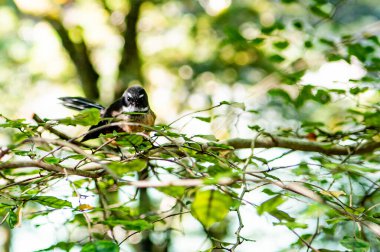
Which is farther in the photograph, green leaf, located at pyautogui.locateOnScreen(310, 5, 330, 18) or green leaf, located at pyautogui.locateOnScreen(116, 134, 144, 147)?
green leaf, located at pyautogui.locateOnScreen(310, 5, 330, 18)

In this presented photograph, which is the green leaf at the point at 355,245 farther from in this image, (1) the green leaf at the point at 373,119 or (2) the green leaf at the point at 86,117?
(1) the green leaf at the point at 373,119

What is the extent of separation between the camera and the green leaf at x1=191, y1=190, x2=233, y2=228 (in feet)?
3.28

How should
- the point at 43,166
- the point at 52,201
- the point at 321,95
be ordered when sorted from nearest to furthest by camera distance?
the point at 43,166, the point at 52,201, the point at 321,95

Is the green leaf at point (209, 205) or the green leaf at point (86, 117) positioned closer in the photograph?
the green leaf at point (209, 205)

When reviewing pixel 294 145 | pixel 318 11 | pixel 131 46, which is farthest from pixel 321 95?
pixel 131 46

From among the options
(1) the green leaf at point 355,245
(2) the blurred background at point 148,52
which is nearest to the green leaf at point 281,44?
(1) the green leaf at point 355,245

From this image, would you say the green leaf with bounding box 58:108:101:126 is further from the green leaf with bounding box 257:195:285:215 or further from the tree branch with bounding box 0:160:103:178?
the green leaf with bounding box 257:195:285:215

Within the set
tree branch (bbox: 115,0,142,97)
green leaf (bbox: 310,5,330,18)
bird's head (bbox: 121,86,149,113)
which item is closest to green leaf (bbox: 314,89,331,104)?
green leaf (bbox: 310,5,330,18)

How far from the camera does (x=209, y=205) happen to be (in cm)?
102

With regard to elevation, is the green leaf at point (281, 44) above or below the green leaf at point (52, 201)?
above

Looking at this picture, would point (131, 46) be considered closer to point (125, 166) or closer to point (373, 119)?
point (373, 119)

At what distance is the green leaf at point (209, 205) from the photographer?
1001 millimetres

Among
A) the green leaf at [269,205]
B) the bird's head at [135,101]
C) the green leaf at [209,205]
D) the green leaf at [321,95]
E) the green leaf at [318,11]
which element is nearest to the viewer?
the green leaf at [209,205]

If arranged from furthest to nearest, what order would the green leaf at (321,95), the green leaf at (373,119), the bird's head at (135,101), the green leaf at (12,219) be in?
the bird's head at (135,101) < the green leaf at (321,95) < the green leaf at (373,119) < the green leaf at (12,219)
